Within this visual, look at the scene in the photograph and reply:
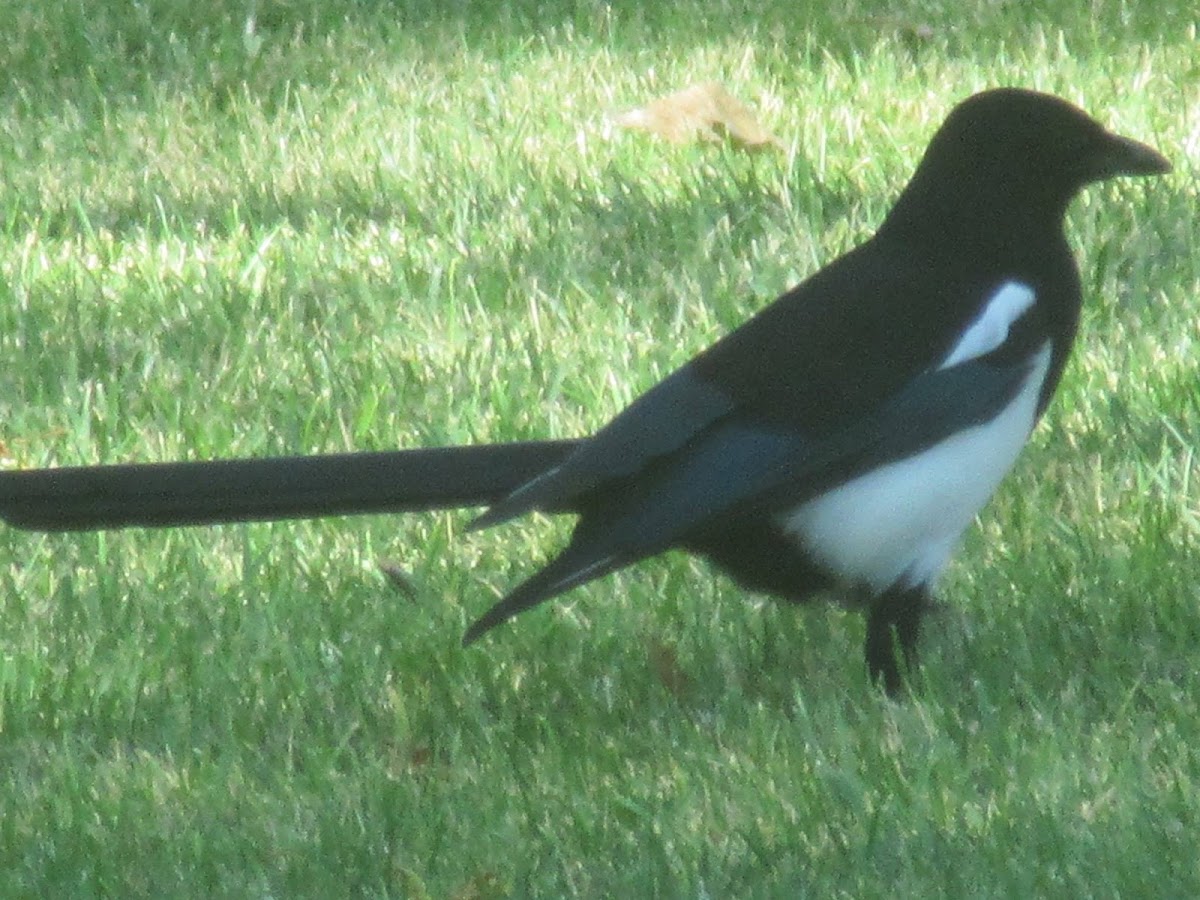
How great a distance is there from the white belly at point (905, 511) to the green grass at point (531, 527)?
194 mm

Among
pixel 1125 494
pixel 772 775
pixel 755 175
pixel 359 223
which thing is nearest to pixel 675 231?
pixel 755 175

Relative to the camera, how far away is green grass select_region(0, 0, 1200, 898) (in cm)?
287

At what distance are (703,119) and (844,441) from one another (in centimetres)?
254

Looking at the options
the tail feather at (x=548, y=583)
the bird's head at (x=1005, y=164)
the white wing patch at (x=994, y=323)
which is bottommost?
the tail feather at (x=548, y=583)

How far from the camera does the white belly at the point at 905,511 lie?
3.18 meters

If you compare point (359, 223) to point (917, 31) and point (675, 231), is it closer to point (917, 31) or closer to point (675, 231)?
point (675, 231)

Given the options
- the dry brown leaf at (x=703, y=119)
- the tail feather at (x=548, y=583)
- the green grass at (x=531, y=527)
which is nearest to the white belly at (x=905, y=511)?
the green grass at (x=531, y=527)

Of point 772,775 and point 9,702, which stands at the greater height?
point 772,775

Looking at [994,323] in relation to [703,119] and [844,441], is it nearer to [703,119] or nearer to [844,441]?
[844,441]

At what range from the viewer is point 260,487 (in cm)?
329

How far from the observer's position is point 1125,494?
3.78 m

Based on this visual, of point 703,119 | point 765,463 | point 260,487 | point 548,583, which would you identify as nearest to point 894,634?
point 765,463

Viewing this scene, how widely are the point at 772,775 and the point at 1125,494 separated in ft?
3.46

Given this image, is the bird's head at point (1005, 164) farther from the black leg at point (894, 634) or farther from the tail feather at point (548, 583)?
the tail feather at point (548, 583)
